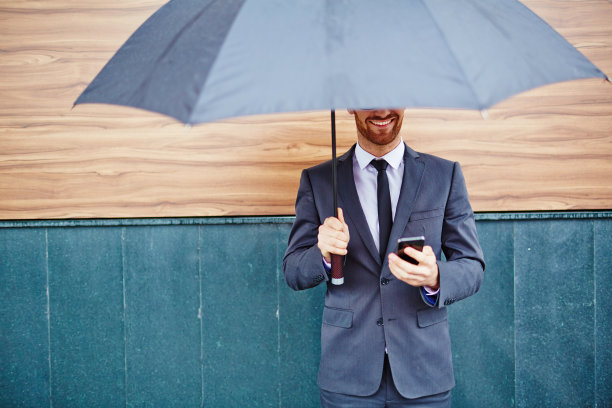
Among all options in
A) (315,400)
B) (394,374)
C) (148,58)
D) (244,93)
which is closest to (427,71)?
(244,93)

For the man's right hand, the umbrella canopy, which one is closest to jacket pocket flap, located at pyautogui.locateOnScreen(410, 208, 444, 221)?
the man's right hand

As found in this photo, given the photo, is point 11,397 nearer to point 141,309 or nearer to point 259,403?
point 141,309

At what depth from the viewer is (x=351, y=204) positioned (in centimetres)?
196

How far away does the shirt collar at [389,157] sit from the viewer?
6.62 ft

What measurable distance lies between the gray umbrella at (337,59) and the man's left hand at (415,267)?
2.09 feet

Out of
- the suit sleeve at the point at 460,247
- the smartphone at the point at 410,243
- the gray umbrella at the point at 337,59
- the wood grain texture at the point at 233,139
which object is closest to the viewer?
the gray umbrella at the point at 337,59

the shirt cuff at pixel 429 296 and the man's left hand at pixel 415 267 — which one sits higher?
the man's left hand at pixel 415 267

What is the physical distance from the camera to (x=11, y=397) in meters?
3.19

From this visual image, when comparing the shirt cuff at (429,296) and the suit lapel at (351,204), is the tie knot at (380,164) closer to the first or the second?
the suit lapel at (351,204)

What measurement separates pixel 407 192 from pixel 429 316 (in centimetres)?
54

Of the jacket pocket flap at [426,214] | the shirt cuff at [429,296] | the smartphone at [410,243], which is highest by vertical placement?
the jacket pocket flap at [426,214]

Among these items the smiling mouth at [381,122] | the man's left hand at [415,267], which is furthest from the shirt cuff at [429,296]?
the smiling mouth at [381,122]

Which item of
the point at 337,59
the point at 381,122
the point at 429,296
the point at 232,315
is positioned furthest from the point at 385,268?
the point at 232,315

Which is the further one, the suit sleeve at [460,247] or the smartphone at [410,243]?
the suit sleeve at [460,247]
